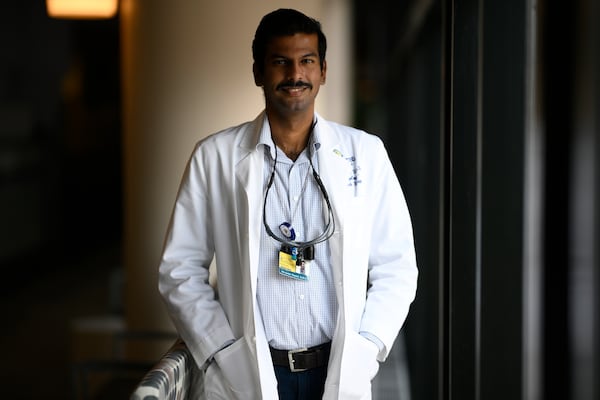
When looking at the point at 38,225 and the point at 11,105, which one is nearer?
the point at 11,105

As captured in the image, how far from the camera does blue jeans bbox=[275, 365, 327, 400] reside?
200 centimetres

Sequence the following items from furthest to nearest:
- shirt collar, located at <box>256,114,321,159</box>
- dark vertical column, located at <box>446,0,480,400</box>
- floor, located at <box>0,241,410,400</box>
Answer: floor, located at <box>0,241,410,400</box>
dark vertical column, located at <box>446,0,480,400</box>
shirt collar, located at <box>256,114,321,159</box>

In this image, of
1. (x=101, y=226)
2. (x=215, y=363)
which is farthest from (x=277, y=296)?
(x=101, y=226)

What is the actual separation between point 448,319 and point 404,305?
30 cm

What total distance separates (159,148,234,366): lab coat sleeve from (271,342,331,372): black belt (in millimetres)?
127

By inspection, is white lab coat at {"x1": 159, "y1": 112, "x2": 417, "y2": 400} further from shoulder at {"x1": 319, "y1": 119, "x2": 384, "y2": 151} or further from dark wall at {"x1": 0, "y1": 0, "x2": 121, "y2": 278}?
dark wall at {"x1": 0, "y1": 0, "x2": 121, "y2": 278}

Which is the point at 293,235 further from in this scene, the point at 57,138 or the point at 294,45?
the point at 57,138

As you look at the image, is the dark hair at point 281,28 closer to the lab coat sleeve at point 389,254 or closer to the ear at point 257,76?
the ear at point 257,76

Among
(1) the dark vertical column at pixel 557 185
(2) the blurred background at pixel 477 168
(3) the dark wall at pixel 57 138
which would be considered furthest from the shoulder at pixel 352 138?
(3) the dark wall at pixel 57 138

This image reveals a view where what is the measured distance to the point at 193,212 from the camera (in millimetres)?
2004

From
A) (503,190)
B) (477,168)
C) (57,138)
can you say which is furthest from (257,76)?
(57,138)

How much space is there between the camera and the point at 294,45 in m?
1.90

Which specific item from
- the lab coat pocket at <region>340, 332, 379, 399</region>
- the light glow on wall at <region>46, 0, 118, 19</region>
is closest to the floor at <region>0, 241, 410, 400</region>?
the light glow on wall at <region>46, 0, 118, 19</region>

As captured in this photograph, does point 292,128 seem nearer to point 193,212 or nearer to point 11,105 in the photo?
point 193,212
